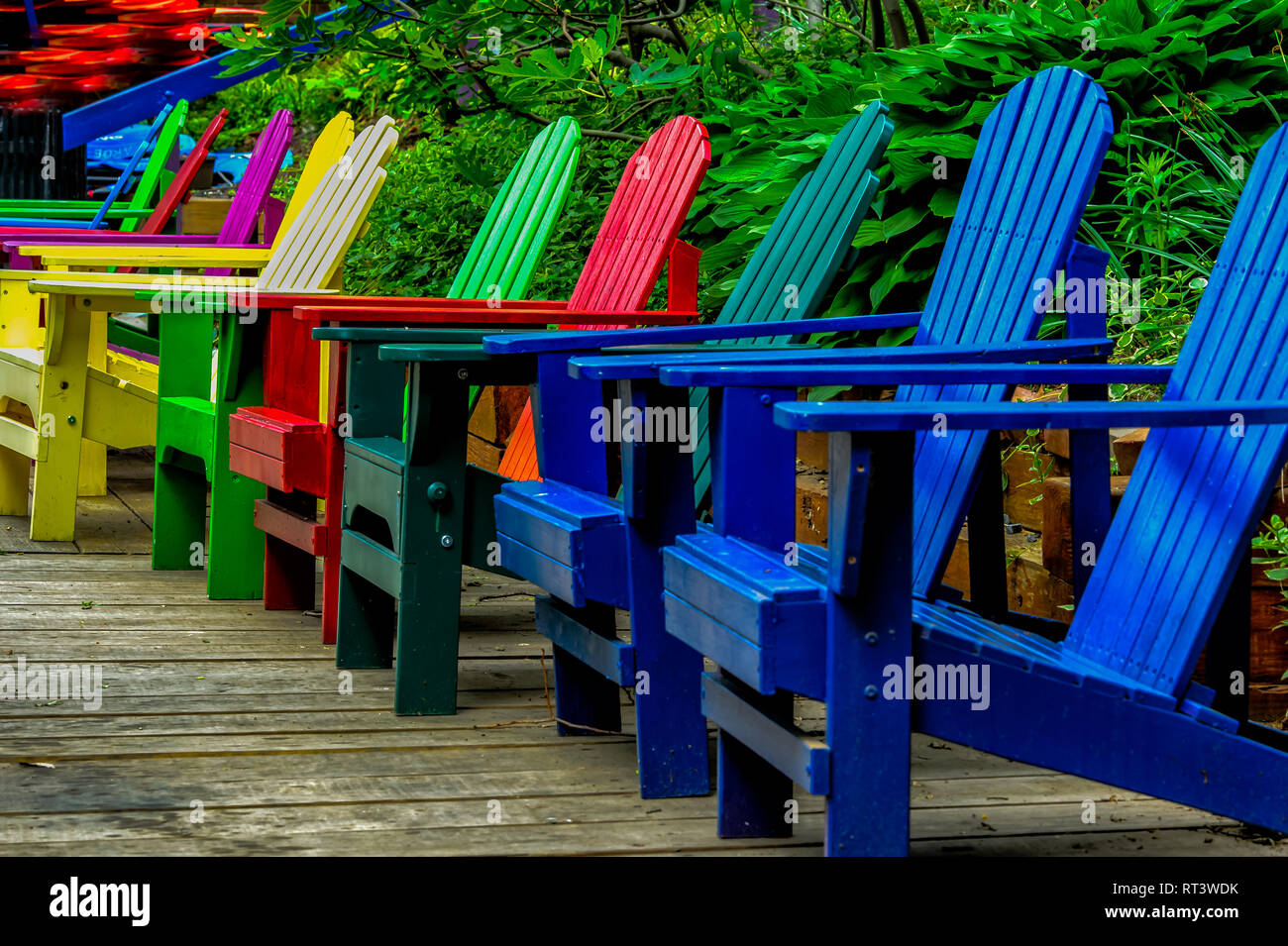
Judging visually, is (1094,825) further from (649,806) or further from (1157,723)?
(649,806)

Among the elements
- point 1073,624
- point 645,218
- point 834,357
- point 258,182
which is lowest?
point 1073,624

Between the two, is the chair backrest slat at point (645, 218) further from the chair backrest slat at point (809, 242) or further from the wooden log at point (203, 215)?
the wooden log at point (203, 215)

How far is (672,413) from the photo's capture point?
8.23 feet

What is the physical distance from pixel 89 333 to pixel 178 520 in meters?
0.74

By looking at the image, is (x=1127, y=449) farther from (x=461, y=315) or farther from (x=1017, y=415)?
(x=461, y=315)

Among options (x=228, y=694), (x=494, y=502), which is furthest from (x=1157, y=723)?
(x=228, y=694)

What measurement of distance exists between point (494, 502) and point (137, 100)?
8.09 m

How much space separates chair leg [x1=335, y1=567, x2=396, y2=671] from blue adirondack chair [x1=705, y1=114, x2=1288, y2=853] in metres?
1.22

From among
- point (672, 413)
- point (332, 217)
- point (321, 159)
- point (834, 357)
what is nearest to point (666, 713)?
point (672, 413)

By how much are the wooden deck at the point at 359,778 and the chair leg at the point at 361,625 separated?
4 centimetres

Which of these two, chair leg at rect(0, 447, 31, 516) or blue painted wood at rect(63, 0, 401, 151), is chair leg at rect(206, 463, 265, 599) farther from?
blue painted wood at rect(63, 0, 401, 151)

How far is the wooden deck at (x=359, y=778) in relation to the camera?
2395 mm

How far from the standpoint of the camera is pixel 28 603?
4066 millimetres

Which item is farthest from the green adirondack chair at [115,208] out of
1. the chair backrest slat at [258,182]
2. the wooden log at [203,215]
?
the wooden log at [203,215]
